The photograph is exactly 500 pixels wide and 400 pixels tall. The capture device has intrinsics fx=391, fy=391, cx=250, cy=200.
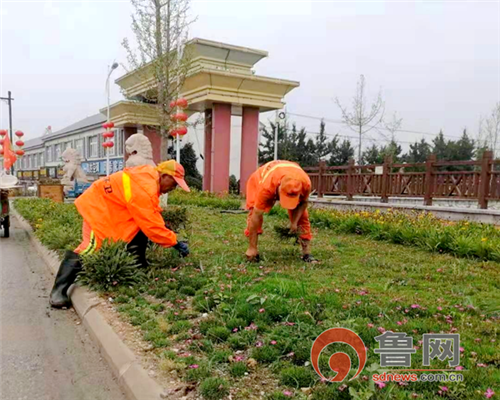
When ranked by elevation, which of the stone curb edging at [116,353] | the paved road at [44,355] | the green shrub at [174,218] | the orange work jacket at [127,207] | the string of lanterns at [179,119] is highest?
the string of lanterns at [179,119]

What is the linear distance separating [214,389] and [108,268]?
2.31 meters

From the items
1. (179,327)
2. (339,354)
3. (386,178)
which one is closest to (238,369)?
(339,354)

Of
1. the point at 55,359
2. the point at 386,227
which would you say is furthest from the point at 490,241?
the point at 55,359

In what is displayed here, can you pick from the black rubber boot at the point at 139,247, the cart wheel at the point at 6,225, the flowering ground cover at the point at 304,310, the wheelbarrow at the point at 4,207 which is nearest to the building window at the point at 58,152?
the cart wheel at the point at 6,225

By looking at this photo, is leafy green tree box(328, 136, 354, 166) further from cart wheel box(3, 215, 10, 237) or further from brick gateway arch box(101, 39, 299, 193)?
cart wheel box(3, 215, 10, 237)

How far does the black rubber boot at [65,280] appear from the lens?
412 cm

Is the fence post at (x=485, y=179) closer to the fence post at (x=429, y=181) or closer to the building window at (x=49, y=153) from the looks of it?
the fence post at (x=429, y=181)

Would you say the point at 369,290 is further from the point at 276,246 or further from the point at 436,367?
the point at 276,246

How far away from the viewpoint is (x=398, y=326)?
9.30 feet

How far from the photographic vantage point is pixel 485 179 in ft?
30.0

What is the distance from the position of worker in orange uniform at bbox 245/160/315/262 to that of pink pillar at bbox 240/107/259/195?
12.4 metres

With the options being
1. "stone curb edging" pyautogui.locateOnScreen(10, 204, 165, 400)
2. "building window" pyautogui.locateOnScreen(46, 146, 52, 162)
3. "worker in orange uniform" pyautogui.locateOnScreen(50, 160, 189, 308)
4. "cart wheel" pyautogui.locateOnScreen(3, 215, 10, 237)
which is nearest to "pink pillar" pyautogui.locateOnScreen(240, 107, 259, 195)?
"cart wheel" pyautogui.locateOnScreen(3, 215, 10, 237)

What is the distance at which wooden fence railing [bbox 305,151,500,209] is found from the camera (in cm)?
916

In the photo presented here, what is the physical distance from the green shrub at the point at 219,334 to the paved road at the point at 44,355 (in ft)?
2.28
